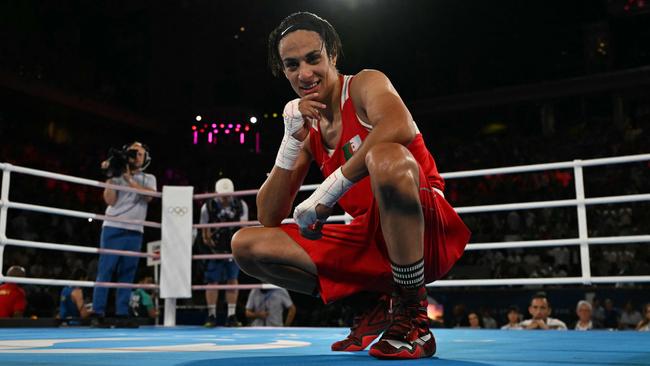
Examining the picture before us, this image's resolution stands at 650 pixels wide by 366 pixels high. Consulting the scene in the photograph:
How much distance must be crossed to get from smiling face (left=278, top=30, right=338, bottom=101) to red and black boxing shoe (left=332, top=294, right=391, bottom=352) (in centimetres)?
61

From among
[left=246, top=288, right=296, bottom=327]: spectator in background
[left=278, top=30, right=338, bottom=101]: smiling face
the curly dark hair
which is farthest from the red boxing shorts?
[left=246, top=288, right=296, bottom=327]: spectator in background

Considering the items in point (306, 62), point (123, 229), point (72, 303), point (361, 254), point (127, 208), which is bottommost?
point (72, 303)

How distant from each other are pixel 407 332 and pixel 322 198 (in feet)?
1.21

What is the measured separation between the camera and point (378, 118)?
5.41 feet

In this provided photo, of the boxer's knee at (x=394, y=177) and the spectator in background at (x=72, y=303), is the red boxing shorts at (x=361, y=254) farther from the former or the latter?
the spectator in background at (x=72, y=303)

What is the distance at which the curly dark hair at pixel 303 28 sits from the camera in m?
1.84

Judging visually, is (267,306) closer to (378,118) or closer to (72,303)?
(72,303)

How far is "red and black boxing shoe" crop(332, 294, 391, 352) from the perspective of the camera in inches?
71.9

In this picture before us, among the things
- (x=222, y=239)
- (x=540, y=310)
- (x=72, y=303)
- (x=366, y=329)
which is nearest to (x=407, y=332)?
(x=366, y=329)

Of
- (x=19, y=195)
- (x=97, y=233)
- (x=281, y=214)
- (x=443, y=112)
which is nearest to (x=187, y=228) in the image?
(x=281, y=214)

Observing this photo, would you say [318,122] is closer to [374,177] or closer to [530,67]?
[374,177]

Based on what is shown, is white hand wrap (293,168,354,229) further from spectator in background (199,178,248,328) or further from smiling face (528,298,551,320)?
smiling face (528,298,551,320)

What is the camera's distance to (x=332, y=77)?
1.85m

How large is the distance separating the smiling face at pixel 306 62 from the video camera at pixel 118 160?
286cm
